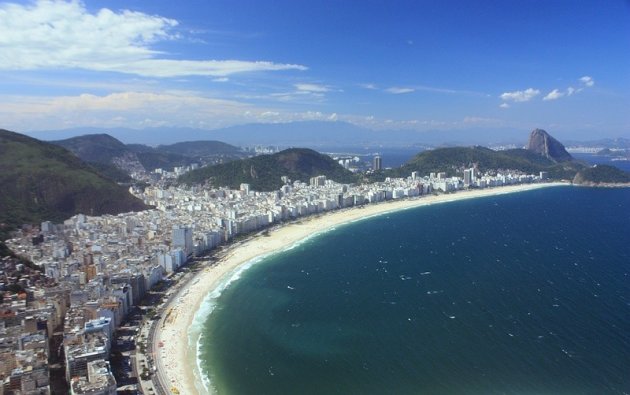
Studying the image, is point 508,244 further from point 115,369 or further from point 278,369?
point 115,369

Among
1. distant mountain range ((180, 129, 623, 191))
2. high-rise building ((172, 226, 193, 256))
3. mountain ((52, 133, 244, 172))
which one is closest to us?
high-rise building ((172, 226, 193, 256))

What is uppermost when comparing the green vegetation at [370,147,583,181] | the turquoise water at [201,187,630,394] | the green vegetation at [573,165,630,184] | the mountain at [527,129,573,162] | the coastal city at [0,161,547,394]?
the mountain at [527,129,573,162]

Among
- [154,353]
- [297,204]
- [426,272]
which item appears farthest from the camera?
[297,204]

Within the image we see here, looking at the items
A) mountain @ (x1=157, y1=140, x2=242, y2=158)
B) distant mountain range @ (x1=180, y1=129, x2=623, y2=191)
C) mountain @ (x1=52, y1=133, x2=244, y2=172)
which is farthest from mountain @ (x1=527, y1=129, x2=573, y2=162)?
mountain @ (x1=52, y1=133, x2=244, y2=172)

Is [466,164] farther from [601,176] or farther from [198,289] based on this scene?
[198,289]

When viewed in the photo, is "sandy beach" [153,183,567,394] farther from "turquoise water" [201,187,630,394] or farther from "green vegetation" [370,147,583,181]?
"green vegetation" [370,147,583,181]

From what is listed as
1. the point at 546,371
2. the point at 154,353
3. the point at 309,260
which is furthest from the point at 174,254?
the point at 546,371

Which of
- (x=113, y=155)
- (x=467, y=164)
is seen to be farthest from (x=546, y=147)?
(x=113, y=155)
